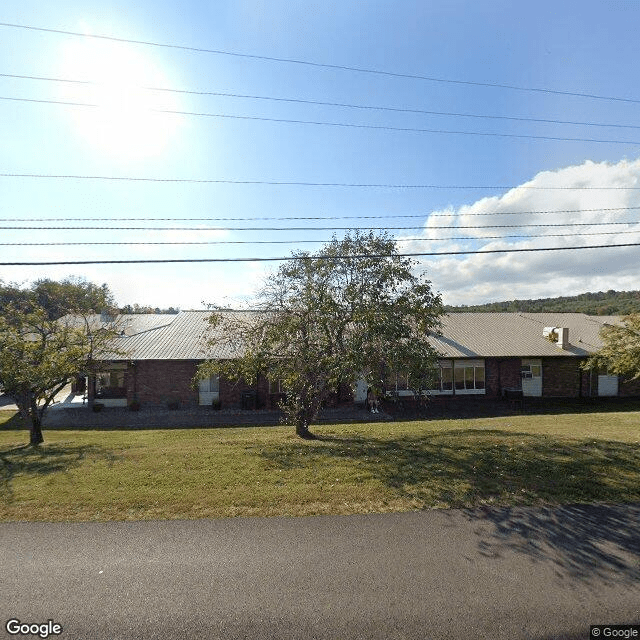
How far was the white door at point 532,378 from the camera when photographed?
23.9 meters

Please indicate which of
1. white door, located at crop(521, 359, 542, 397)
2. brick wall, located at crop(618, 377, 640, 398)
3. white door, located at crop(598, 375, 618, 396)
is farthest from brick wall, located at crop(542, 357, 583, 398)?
brick wall, located at crop(618, 377, 640, 398)

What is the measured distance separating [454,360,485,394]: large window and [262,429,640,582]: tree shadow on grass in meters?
12.9

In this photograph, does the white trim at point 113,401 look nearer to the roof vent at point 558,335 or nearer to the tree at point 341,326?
the tree at point 341,326

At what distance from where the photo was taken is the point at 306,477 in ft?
22.6

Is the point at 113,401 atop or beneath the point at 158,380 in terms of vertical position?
beneath

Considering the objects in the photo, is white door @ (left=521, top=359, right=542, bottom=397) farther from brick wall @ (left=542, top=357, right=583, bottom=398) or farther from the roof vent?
the roof vent

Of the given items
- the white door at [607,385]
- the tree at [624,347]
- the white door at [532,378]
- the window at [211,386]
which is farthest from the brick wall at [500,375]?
the window at [211,386]

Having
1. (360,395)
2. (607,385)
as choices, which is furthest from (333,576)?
(607,385)

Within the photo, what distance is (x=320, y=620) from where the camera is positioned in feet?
11.5

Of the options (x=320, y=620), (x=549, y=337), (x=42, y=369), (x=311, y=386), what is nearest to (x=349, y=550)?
(x=320, y=620)

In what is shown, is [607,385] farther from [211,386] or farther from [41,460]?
[41,460]

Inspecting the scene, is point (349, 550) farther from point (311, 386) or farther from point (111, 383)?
point (111, 383)

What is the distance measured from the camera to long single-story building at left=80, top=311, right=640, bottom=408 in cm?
2047

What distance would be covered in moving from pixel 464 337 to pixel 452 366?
3.09 meters
